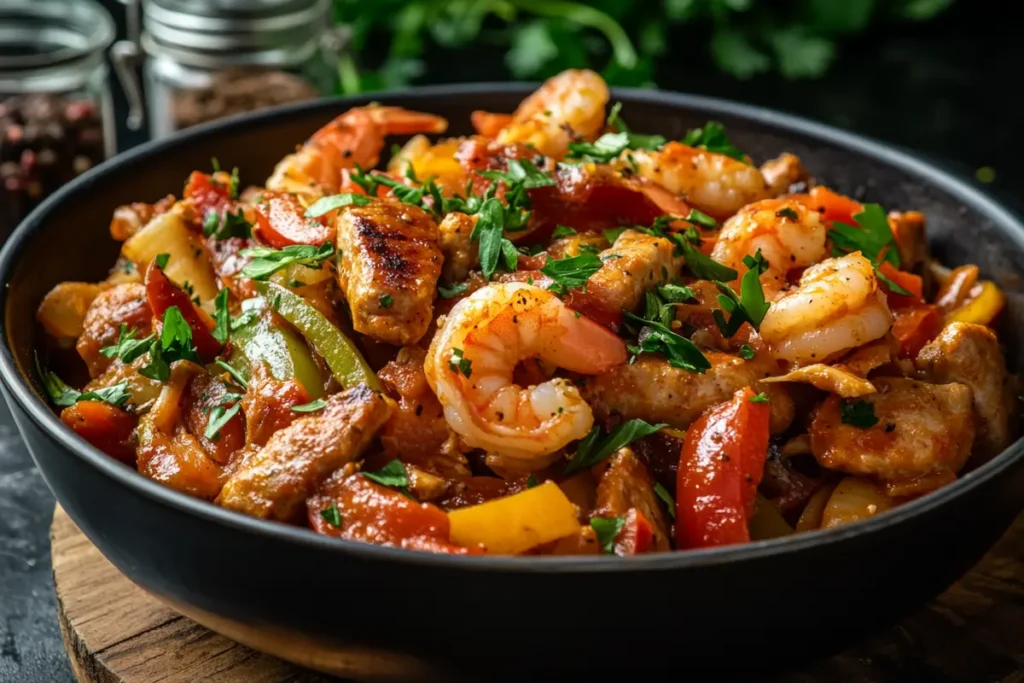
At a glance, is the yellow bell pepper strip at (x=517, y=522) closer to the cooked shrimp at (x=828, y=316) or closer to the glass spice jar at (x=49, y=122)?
the cooked shrimp at (x=828, y=316)

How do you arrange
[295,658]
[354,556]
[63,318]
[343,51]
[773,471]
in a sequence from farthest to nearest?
[343,51] → [63,318] → [773,471] → [295,658] → [354,556]

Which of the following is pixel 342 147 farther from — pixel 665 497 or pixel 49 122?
pixel 49 122

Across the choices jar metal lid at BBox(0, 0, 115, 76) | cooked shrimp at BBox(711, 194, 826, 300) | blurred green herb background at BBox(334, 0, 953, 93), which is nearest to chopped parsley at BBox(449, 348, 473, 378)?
cooked shrimp at BBox(711, 194, 826, 300)

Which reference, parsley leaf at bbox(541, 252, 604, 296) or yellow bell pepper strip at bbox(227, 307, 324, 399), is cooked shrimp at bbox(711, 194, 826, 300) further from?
yellow bell pepper strip at bbox(227, 307, 324, 399)

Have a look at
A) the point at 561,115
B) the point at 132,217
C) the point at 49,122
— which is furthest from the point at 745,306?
the point at 49,122

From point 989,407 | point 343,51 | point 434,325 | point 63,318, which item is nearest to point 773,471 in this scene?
point 989,407

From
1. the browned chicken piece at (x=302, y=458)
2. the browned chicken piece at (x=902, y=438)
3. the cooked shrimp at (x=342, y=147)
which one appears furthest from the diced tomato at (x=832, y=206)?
the browned chicken piece at (x=302, y=458)

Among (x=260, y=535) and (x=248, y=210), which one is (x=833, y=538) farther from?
(x=248, y=210)

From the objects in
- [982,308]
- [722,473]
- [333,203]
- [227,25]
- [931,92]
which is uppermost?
[333,203]
